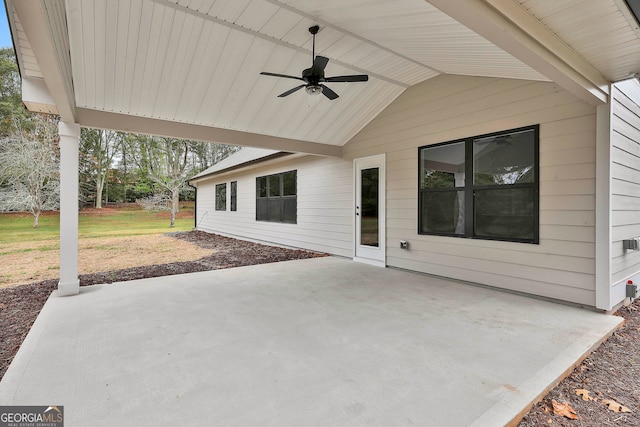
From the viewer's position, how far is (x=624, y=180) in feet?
11.7

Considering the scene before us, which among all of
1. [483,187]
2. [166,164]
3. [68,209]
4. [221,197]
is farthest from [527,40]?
[166,164]

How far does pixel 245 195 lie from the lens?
35.5 feet

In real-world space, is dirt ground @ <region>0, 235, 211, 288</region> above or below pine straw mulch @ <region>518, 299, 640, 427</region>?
above

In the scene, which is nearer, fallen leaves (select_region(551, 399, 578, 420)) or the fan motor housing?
fallen leaves (select_region(551, 399, 578, 420))

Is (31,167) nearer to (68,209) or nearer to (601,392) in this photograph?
(68,209)

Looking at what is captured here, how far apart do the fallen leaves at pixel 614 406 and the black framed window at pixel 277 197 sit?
702 cm

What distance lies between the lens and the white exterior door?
19.1 ft

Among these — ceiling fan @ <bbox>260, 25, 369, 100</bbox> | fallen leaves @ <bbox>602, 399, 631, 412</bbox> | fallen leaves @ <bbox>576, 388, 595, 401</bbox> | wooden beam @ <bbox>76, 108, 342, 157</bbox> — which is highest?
ceiling fan @ <bbox>260, 25, 369, 100</bbox>

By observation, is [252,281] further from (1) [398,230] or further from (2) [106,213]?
(2) [106,213]

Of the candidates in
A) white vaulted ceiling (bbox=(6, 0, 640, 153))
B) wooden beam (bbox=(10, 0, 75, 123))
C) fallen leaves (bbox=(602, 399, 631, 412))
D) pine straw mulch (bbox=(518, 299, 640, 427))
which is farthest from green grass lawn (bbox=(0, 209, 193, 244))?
fallen leaves (bbox=(602, 399, 631, 412))

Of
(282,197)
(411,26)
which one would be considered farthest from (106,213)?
(411,26)

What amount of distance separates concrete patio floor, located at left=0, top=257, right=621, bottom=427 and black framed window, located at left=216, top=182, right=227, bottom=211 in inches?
346

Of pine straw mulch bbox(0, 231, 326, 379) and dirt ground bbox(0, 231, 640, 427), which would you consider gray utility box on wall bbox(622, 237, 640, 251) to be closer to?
dirt ground bbox(0, 231, 640, 427)

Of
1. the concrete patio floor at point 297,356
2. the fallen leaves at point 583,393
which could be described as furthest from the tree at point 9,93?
the fallen leaves at point 583,393
